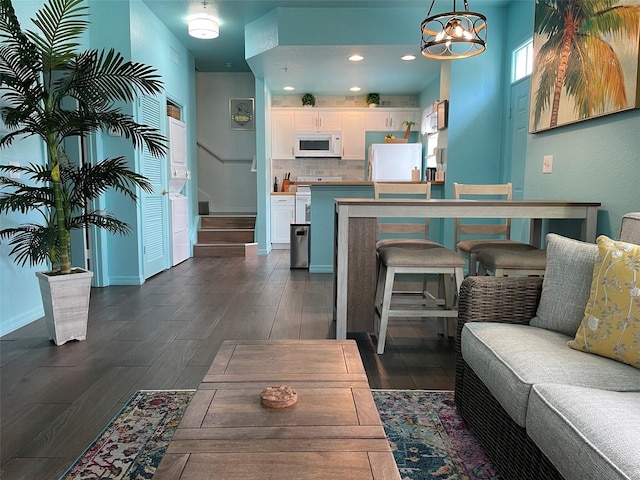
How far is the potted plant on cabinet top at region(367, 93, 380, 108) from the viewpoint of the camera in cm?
733

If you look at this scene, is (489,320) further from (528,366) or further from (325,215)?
(325,215)

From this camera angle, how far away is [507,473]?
1.42m

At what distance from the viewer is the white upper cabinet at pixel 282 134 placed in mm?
7348

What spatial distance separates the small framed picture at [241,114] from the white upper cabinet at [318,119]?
33.1 inches

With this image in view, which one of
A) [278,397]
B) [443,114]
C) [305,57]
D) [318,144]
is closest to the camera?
[278,397]

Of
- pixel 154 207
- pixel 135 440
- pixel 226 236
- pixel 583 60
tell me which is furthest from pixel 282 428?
pixel 226 236

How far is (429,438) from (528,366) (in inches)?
22.5

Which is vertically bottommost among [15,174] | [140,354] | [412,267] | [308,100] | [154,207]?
[140,354]

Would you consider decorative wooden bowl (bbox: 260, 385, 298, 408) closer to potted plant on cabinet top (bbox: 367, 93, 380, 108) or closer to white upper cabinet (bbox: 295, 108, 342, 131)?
white upper cabinet (bbox: 295, 108, 342, 131)

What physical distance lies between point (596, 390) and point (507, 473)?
0.41 meters

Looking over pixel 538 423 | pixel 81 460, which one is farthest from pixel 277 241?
pixel 538 423

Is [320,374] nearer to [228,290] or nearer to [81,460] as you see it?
[81,460]

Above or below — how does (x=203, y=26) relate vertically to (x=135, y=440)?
above

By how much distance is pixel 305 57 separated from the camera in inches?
202
